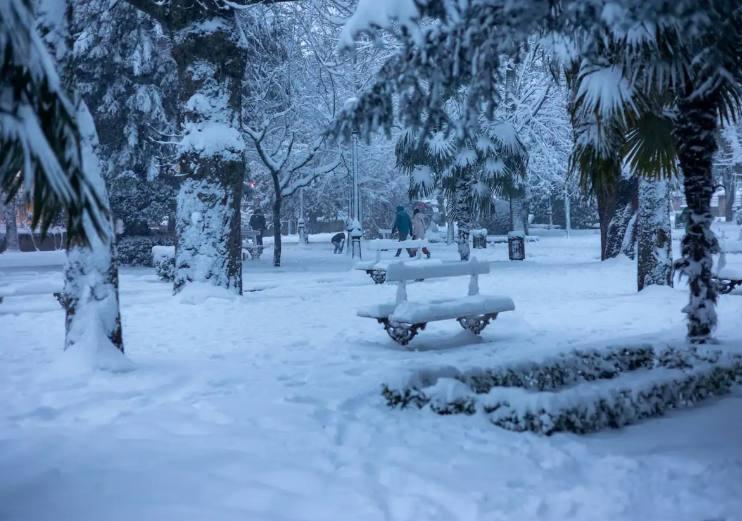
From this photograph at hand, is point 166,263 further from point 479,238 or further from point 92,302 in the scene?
point 479,238

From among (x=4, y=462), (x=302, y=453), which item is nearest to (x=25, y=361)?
(x=4, y=462)

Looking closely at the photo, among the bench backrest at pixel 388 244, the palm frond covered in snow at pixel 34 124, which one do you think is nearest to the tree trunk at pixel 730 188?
the bench backrest at pixel 388 244

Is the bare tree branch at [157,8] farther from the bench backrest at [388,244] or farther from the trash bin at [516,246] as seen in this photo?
the trash bin at [516,246]

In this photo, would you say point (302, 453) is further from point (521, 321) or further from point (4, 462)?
point (521, 321)

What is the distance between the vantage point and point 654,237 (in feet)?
40.8

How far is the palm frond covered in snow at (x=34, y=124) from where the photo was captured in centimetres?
244

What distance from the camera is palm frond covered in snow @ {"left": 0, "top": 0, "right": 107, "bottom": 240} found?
8.01 feet

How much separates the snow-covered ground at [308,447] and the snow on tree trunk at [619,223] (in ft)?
41.4

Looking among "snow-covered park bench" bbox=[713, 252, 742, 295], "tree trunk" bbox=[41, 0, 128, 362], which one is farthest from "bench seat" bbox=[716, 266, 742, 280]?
"tree trunk" bbox=[41, 0, 128, 362]

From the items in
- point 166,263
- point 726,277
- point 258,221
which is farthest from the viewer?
point 258,221

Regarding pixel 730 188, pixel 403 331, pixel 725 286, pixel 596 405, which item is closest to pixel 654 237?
pixel 725 286

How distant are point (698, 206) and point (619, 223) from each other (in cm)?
1497

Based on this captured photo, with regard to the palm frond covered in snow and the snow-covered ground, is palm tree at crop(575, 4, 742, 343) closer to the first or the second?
the snow-covered ground

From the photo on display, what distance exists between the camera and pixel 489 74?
387 cm
